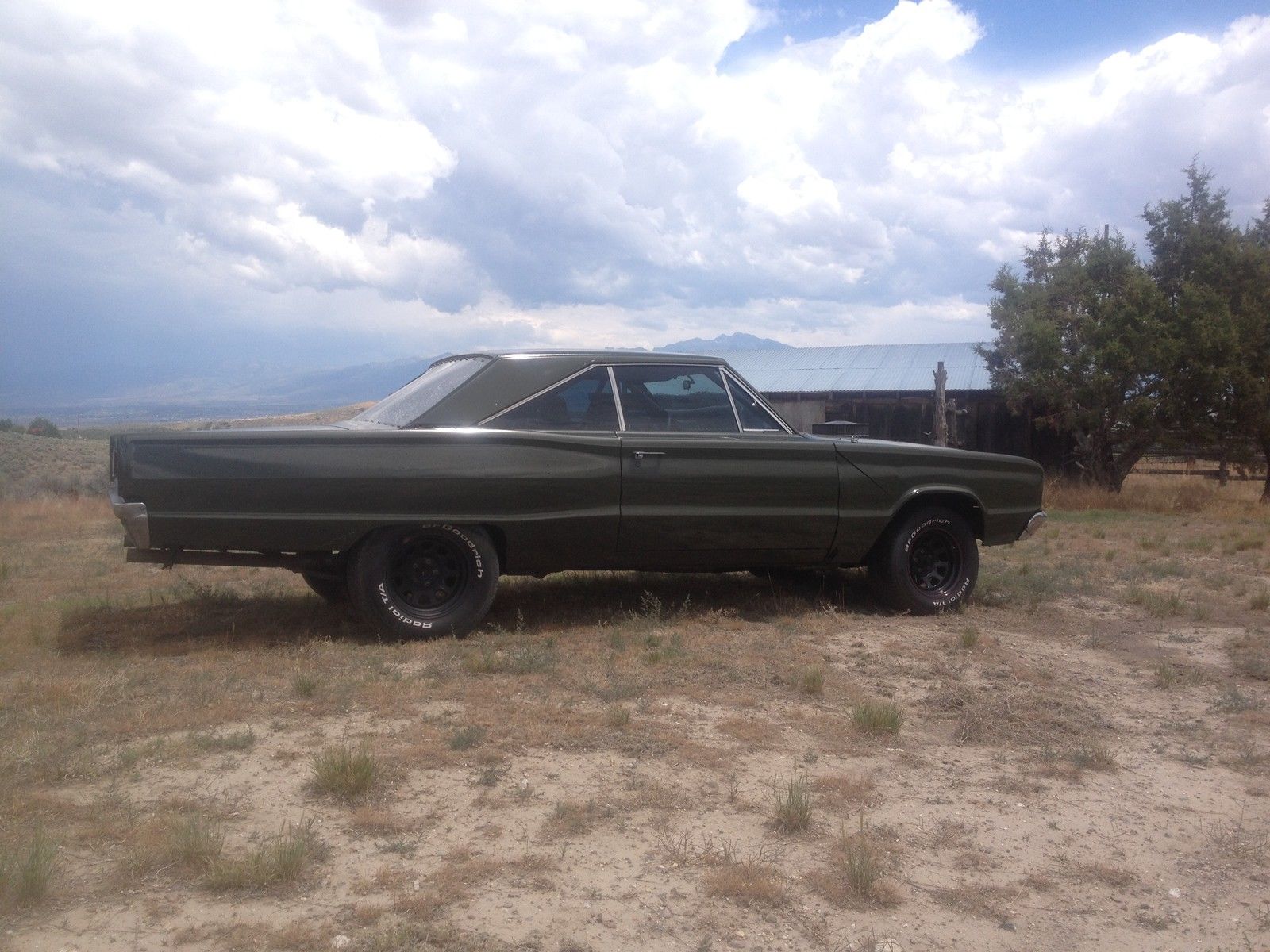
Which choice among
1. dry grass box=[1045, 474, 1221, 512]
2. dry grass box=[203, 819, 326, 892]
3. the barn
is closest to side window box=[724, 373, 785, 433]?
dry grass box=[203, 819, 326, 892]

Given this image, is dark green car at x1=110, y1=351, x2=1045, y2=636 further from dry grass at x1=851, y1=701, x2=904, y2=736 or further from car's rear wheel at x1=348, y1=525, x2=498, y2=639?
dry grass at x1=851, y1=701, x2=904, y2=736

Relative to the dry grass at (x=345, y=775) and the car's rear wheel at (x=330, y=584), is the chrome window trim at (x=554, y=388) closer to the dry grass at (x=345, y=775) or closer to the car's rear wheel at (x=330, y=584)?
the car's rear wheel at (x=330, y=584)

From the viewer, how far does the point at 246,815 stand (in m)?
3.72

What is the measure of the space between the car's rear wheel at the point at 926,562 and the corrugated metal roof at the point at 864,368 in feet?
51.5

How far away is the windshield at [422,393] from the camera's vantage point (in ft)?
20.9

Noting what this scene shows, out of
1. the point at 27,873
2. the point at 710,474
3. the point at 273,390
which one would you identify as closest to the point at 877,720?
the point at 710,474

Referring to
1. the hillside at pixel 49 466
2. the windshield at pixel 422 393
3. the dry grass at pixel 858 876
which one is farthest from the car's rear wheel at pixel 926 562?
the hillside at pixel 49 466

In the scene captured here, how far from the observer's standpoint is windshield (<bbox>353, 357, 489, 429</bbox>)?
6360 mm

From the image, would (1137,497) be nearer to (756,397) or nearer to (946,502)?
(946,502)

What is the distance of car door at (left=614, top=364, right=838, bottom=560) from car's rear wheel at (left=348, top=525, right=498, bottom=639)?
88 centimetres

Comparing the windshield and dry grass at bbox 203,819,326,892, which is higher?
the windshield

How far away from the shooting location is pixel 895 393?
76.5 feet

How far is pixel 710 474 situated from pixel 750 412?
0.63m

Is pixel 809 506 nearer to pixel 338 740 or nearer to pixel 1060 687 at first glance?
pixel 1060 687
